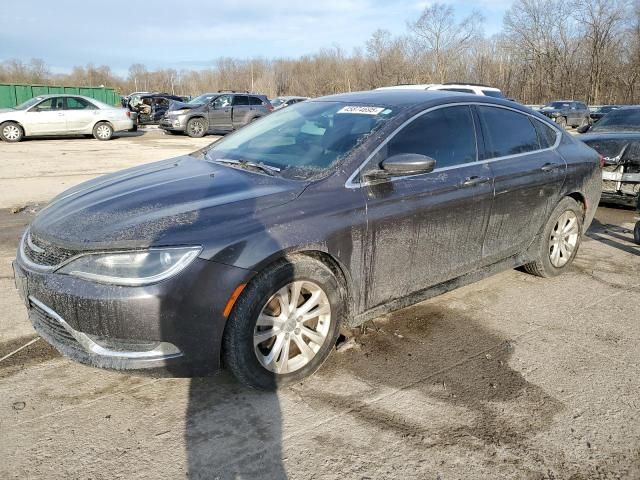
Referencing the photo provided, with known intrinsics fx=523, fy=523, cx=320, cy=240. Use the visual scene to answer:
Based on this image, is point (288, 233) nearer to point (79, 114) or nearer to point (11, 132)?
point (79, 114)

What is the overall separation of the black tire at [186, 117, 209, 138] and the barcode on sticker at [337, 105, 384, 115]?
18.8 meters

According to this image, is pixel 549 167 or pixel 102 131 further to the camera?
pixel 102 131

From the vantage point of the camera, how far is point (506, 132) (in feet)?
14.1

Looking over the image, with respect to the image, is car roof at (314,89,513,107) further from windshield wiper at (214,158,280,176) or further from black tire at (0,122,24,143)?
black tire at (0,122,24,143)

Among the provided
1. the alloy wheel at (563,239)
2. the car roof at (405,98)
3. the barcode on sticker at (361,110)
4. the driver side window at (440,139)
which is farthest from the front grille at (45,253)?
the alloy wheel at (563,239)

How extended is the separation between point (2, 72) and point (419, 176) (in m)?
72.5

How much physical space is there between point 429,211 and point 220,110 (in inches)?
775

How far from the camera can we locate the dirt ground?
2.47 metres

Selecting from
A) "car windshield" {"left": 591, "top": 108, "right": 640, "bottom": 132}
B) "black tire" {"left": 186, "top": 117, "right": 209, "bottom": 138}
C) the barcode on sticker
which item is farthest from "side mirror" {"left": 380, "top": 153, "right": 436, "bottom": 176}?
"black tire" {"left": 186, "top": 117, "right": 209, "bottom": 138}

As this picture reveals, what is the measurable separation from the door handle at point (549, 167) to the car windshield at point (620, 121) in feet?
18.7

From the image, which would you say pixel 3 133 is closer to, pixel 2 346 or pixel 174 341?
pixel 2 346

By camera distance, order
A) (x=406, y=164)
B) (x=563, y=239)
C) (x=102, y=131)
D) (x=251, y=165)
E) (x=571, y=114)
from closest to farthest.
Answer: (x=406, y=164) < (x=251, y=165) < (x=563, y=239) < (x=102, y=131) < (x=571, y=114)

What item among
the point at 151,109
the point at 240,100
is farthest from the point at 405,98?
the point at 151,109

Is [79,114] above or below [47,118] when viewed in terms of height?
above
